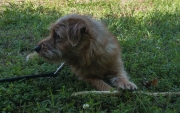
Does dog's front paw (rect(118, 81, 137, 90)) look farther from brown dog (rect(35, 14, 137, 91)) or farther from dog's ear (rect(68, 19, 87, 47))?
dog's ear (rect(68, 19, 87, 47))

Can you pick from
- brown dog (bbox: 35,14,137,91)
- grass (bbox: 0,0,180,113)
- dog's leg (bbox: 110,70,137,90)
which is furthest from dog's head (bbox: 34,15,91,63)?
dog's leg (bbox: 110,70,137,90)

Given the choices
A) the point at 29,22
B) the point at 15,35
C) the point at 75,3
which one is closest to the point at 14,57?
the point at 15,35

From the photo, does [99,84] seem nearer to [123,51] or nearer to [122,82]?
[122,82]

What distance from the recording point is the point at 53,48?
4.19 m

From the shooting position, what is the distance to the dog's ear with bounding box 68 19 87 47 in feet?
13.2

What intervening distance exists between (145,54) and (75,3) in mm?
3601

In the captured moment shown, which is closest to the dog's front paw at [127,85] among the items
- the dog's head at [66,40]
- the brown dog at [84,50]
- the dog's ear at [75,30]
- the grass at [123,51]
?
the brown dog at [84,50]

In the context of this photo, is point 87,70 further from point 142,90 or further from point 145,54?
point 145,54

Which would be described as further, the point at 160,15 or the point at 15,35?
the point at 160,15

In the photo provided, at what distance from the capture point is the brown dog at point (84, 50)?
161 inches

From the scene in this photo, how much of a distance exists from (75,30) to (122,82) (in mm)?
898

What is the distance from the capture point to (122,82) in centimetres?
412

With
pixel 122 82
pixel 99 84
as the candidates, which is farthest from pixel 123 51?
pixel 99 84

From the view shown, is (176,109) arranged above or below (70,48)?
below
